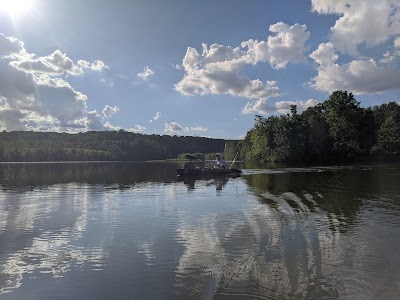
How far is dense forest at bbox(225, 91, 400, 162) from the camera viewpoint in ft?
354

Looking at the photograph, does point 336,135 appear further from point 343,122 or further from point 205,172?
point 205,172

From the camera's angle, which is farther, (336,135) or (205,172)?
(336,135)

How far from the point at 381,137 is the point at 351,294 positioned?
11300 cm

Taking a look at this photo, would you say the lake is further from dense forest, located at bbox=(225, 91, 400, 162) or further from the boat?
dense forest, located at bbox=(225, 91, 400, 162)

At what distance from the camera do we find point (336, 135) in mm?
109500

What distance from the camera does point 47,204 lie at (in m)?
25.5

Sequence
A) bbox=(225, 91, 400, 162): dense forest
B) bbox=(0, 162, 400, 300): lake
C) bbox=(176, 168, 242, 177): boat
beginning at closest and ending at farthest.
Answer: bbox=(0, 162, 400, 300): lake
bbox=(176, 168, 242, 177): boat
bbox=(225, 91, 400, 162): dense forest

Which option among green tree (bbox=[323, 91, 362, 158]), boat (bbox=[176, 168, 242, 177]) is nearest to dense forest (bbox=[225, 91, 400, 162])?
green tree (bbox=[323, 91, 362, 158])

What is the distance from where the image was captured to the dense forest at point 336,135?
354 ft

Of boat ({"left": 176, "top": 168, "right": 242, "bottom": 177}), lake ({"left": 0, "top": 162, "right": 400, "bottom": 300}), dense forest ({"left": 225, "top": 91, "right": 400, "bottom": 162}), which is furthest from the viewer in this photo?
dense forest ({"left": 225, "top": 91, "right": 400, "bottom": 162})

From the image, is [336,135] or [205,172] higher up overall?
[336,135]

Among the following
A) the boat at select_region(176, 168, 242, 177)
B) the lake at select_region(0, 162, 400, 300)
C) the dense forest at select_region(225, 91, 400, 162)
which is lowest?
the lake at select_region(0, 162, 400, 300)

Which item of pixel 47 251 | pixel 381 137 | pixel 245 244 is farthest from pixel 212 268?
pixel 381 137

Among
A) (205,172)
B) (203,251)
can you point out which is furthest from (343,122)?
(203,251)
